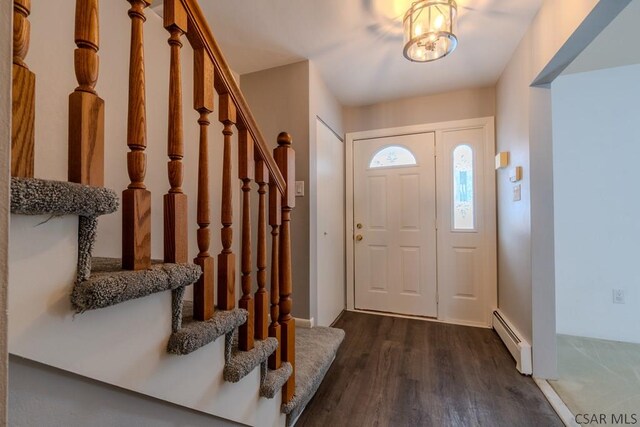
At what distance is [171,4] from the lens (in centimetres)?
75

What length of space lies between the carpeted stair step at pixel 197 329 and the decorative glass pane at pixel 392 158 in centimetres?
252

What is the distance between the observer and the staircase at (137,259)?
45 cm

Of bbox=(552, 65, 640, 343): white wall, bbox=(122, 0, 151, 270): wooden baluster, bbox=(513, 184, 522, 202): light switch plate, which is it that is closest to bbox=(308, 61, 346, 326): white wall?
bbox=(513, 184, 522, 202): light switch plate

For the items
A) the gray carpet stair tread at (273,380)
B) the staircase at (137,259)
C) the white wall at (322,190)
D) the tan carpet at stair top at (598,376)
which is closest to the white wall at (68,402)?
the staircase at (137,259)

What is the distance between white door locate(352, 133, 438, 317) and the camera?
2.92 m

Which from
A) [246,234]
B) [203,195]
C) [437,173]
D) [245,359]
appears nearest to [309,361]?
[245,359]

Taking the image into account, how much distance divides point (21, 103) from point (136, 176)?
23 centimetres

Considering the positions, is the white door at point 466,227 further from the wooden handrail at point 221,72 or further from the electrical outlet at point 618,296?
the wooden handrail at point 221,72

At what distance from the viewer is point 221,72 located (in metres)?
0.93

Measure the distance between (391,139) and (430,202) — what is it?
2.66 ft

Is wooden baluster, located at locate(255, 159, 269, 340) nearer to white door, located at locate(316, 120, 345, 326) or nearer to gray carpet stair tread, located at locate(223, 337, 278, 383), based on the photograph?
gray carpet stair tread, located at locate(223, 337, 278, 383)

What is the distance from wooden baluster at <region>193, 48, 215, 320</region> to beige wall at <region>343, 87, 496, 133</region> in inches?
98.6

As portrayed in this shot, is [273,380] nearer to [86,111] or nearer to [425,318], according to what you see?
[86,111]

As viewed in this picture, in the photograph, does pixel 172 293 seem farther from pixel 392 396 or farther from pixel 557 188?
pixel 557 188
